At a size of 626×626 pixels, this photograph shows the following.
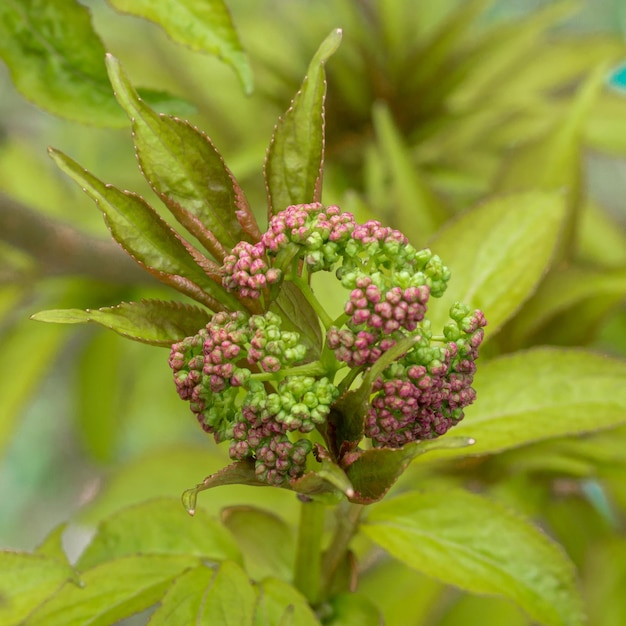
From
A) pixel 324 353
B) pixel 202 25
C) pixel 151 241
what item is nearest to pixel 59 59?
pixel 202 25

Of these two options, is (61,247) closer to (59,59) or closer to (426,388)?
(59,59)

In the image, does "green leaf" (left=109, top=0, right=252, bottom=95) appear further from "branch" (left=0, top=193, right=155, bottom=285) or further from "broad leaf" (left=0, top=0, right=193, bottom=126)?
"branch" (left=0, top=193, right=155, bottom=285)

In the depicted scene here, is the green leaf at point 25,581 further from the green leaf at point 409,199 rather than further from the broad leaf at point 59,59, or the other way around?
the green leaf at point 409,199

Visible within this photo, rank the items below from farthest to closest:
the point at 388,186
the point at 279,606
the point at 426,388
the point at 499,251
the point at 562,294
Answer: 1. the point at 388,186
2. the point at 562,294
3. the point at 499,251
4. the point at 279,606
5. the point at 426,388

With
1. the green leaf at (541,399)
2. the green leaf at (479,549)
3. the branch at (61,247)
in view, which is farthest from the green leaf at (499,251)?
the branch at (61,247)

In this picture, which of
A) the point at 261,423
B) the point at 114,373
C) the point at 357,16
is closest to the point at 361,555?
the point at 261,423

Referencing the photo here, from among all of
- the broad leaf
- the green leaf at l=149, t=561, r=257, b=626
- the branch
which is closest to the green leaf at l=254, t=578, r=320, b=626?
the green leaf at l=149, t=561, r=257, b=626

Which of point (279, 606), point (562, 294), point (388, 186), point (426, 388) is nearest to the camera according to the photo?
point (426, 388)

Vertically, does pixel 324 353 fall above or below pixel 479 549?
above
